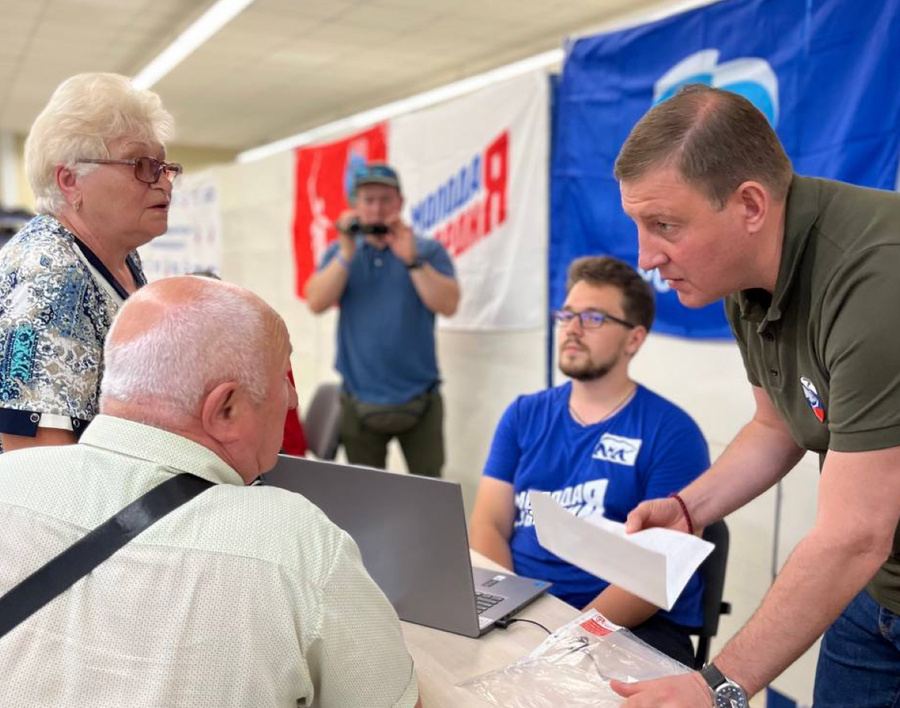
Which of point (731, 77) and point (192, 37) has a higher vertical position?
point (192, 37)

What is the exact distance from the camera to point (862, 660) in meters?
1.33

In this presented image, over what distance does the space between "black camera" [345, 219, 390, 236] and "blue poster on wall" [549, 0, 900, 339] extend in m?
0.75

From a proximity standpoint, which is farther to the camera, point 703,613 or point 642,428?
point 642,428

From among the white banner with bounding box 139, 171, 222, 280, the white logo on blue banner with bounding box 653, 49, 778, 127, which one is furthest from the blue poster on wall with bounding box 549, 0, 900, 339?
the white banner with bounding box 139, 171, 222, 280

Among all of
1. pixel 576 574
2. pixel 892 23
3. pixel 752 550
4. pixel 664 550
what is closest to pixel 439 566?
pixel 664 550

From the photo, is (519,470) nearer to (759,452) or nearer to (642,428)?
(642,428)

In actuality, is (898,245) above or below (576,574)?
above

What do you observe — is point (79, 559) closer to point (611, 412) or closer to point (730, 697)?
point (730, 697)

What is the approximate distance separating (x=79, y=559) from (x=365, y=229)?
272cm

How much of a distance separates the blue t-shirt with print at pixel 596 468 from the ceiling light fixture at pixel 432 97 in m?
3.93

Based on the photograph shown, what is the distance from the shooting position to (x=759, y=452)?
1429mm

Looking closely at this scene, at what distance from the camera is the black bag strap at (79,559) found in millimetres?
760

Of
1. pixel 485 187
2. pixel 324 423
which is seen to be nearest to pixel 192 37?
pixel 485 187

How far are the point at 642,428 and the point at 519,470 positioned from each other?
0.31 m
